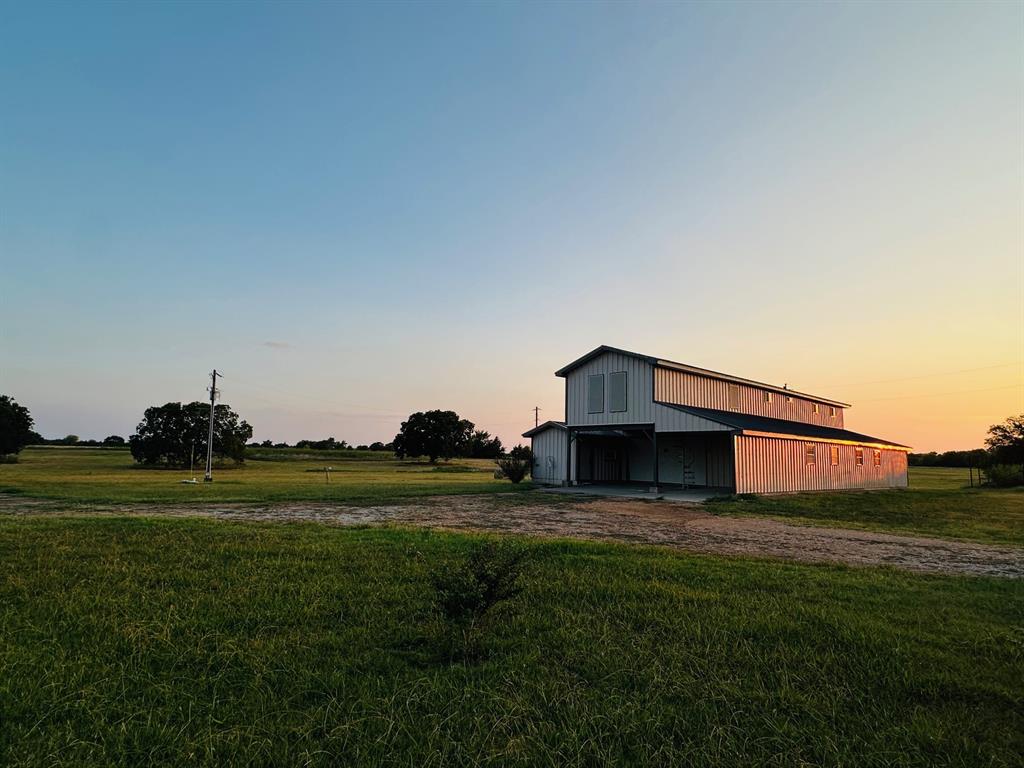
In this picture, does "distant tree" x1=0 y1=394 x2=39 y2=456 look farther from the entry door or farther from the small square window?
the small square window

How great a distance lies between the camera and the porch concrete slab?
20.8m

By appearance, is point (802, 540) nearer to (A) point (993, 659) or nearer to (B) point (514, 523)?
(B) point (514, 523)

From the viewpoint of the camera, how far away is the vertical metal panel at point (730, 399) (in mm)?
24562

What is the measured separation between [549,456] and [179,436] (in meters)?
41.4

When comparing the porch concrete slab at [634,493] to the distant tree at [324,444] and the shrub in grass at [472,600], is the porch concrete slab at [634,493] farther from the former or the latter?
the distant tree at [324,444]

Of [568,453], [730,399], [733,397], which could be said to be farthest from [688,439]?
[568,453]

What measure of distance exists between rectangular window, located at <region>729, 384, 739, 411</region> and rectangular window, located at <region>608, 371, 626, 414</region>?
778 centimetres

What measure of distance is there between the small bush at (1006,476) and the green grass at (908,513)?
38.9ft

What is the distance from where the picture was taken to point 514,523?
13.3m

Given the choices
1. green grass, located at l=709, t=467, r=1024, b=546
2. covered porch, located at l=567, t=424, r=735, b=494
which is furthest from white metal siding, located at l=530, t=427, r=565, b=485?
green grass, located at l=709, t=467, r=1024, b=546

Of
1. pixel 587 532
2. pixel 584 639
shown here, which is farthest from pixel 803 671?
pixel 587 532

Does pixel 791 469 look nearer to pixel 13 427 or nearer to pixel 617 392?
pixel 617 392

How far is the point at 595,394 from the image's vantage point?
2584cm

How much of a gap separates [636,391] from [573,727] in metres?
22.0
